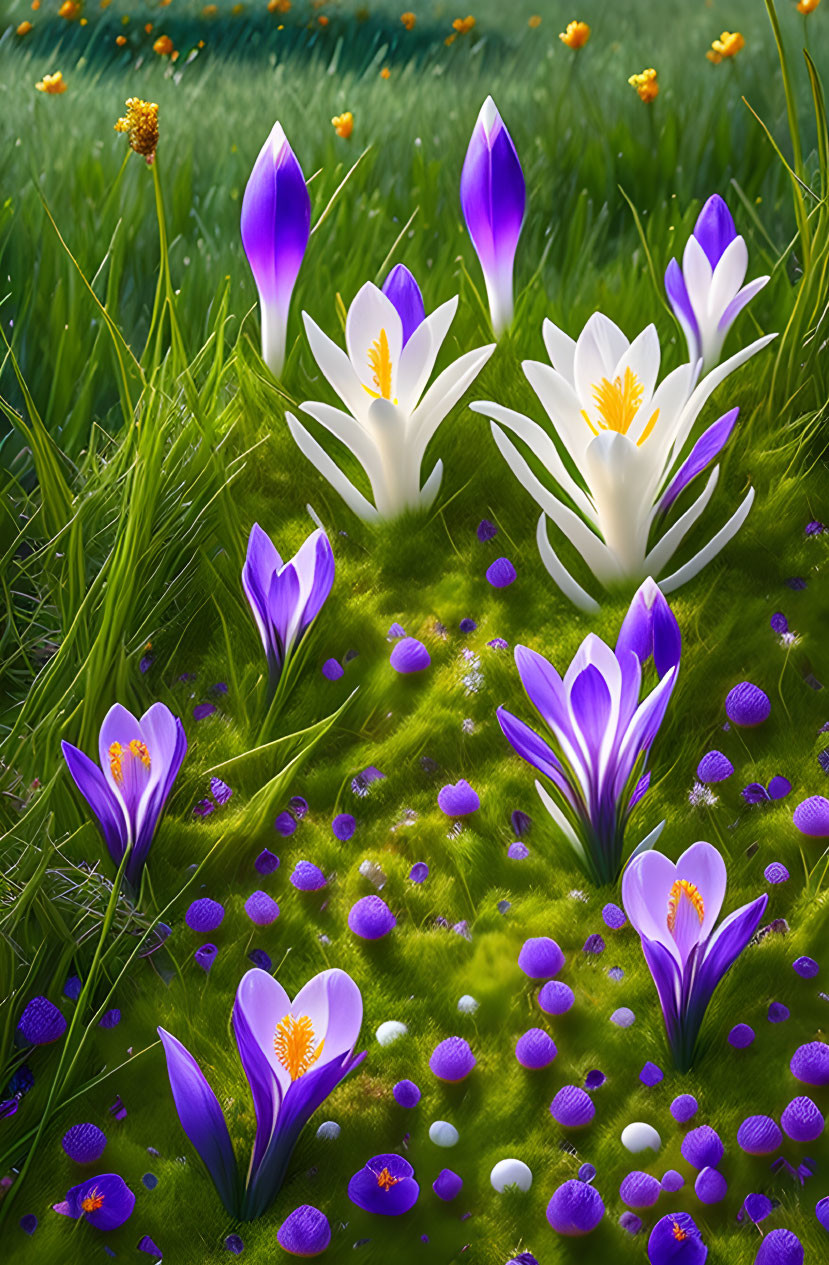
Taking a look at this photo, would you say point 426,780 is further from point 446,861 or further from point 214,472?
point 214,472

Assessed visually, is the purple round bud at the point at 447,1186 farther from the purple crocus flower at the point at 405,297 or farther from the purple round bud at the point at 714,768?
the purple crocus flower at the point at 405,297

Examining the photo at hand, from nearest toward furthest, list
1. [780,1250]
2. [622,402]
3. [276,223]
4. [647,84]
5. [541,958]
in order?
[780,1250]
[541,958]
[622,402]
[276,223]
[647,84]

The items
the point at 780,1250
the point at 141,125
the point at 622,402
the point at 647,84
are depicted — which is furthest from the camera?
the point at 647,84

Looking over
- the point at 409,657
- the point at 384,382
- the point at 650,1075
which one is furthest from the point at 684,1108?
the point at 384,382

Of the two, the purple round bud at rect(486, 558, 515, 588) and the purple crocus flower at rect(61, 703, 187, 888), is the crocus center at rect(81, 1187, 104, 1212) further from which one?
the purple round bud at rect(486, 558, 515, 588)

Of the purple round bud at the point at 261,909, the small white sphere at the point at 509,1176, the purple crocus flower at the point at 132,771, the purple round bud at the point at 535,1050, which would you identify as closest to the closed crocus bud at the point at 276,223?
the purple crocus flower at the point at 132,771

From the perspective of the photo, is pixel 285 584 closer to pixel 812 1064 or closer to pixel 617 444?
pixel 617 444

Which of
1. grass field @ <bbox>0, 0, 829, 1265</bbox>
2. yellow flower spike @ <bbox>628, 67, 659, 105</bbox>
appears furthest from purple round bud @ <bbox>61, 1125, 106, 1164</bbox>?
yellow flower spike @ <bbox>628, 67, 659, 105</bbox>

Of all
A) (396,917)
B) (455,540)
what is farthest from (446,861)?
(455,540)
